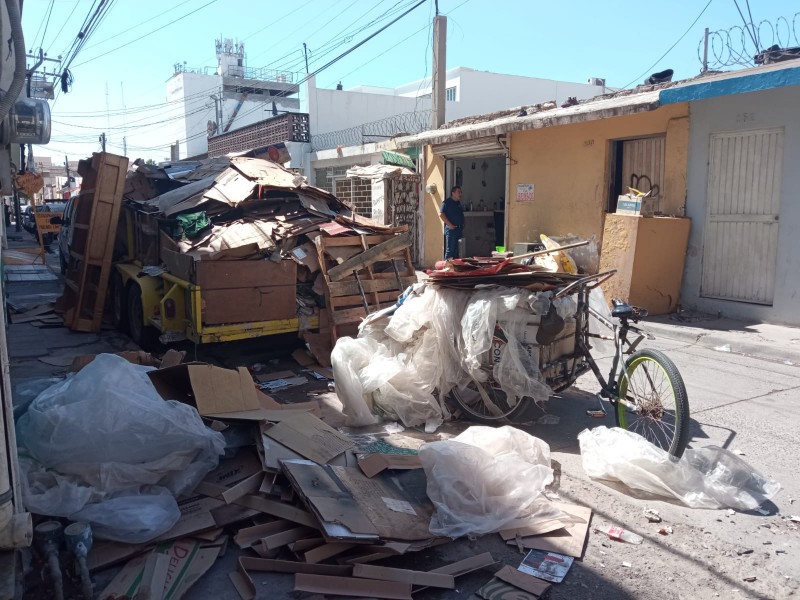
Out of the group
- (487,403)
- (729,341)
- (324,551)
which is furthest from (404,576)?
(729,341)

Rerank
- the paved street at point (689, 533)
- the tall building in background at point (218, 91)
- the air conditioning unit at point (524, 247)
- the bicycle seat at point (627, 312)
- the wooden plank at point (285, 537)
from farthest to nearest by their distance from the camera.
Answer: the tall building in background at point (218, 91) → the air conditioning unit at point (524, 247) → the bicycle seat at point (627, 312) → the wooden plank at point (285, 537) → the paved street at point (689, 533)

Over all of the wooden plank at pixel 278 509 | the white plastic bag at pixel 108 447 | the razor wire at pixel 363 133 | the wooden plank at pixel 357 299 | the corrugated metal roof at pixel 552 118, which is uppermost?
the razor wire at pixel 363 133

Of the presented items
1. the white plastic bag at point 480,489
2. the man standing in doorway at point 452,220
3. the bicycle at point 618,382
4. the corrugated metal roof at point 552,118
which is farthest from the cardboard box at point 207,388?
the man standing in doorway at point 452,220

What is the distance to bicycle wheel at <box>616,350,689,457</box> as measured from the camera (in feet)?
12.2

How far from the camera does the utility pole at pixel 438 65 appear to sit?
1380 cm

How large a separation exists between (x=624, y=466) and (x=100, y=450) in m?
2.86

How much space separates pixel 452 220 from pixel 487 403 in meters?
7.09

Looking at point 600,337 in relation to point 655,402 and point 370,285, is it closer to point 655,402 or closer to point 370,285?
point 655,402

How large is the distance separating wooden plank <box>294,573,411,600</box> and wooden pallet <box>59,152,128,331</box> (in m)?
6.78

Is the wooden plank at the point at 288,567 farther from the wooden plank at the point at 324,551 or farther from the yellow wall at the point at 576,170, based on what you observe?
the yellow wall at the point at 576,170

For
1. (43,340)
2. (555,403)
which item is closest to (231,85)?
(43,340)

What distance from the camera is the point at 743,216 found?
8.02 metres

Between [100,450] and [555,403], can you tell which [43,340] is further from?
[555,403]

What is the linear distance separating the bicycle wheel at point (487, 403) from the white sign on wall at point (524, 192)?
7171 millimetres
